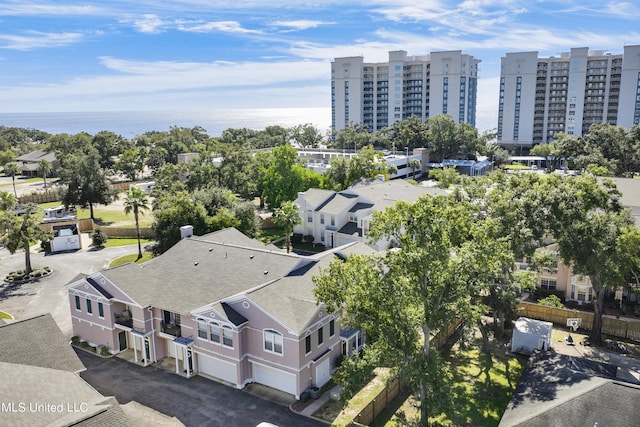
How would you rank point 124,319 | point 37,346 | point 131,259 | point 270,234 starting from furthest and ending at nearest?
point 270,234
point 131,259
point 124,319
point 37,346

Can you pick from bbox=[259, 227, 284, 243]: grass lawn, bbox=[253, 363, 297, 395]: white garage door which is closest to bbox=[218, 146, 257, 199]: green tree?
bbox=[259, 227, 284, 243]: grass lawn

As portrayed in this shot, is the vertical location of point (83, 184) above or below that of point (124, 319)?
above

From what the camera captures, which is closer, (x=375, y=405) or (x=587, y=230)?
(x=375, y=405)

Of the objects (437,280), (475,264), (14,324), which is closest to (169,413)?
(14,324)

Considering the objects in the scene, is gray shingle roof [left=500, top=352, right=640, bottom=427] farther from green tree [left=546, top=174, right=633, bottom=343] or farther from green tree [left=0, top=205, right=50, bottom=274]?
green tree [left=0, top=205, right=50, bottom=274]

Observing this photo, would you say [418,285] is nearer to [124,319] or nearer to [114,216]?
[124,319]

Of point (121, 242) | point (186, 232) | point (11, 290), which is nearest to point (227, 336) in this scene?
point (186, 232)

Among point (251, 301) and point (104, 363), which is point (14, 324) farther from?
point (251, 301)
